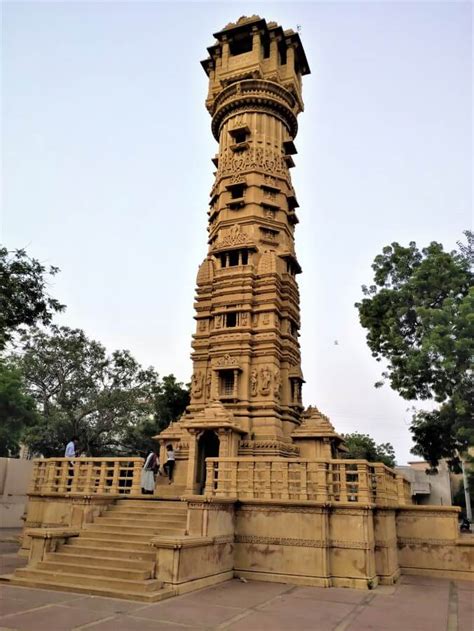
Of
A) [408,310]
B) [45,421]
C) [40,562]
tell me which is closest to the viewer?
[40,562]

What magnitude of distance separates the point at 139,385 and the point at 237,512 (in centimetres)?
2273

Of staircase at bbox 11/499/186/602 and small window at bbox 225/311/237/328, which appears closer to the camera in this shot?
staircase at bbox 11/499/186/602

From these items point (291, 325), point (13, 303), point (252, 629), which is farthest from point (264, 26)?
point (252, 629)

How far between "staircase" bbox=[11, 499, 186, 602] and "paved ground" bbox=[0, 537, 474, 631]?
0.35 meters

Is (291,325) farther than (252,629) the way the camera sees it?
Yes

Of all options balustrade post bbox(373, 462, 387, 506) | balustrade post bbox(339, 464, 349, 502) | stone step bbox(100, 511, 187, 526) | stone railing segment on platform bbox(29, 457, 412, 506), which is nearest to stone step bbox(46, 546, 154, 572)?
stone step bbox(100, 511, 187, 526)

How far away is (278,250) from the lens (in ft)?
69.5

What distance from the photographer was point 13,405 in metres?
31.4

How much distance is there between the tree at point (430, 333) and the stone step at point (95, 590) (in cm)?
1369

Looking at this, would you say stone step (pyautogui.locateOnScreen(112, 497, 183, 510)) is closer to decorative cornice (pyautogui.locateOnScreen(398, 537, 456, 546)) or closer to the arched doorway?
the arched doorway

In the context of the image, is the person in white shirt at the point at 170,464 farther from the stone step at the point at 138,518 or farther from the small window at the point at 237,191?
the small window at the point at 237,191

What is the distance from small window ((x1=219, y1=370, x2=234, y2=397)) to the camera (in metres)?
18.9

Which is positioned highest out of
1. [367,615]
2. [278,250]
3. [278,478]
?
[278,250]

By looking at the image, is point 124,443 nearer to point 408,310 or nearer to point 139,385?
point 139,385
